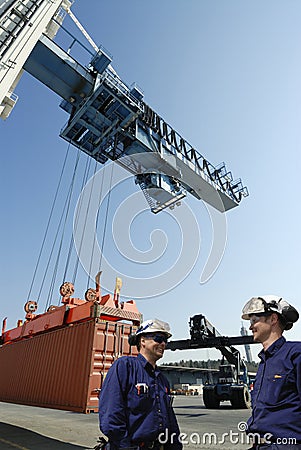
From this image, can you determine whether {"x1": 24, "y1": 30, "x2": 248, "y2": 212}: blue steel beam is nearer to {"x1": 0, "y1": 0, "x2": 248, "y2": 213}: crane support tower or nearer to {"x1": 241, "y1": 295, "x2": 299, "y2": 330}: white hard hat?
{"x1": 0, "y1": 0, "x2": 248, "y2": 213}: crane support tower

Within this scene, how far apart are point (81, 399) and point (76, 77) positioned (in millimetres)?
10503

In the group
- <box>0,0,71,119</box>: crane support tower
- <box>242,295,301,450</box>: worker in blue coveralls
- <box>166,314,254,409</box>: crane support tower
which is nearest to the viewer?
<box>242,295,301,450</box>: worker in blue coveralls

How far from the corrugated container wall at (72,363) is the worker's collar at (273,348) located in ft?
14.3

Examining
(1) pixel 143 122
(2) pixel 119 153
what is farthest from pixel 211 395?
(1) pixel 143 122

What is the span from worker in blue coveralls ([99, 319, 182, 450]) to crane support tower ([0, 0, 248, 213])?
20.3 ft

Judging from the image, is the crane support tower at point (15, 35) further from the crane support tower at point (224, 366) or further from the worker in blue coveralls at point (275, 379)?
the crane support tower at point (224, 366)

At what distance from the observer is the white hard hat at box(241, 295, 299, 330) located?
2127 millimetres

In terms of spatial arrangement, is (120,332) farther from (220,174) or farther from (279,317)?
(220,174)

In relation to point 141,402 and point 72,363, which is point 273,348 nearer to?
point 141,402

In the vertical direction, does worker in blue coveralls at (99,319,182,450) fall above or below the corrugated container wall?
below

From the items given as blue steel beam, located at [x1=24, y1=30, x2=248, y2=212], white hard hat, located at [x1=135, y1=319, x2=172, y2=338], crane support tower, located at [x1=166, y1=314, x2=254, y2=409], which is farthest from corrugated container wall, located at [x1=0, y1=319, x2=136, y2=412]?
crane support tower, located at [x1=166, y1=314, x2=254, y2=409]

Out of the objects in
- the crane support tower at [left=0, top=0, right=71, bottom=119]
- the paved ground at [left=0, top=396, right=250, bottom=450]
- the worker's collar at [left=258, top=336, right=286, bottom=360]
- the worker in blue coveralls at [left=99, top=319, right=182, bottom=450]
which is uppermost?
the crane support tower at [left=0, top=0, right=71, bottom=119]

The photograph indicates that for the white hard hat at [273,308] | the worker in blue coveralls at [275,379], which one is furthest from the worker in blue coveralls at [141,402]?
the white hard hat at [273,308]

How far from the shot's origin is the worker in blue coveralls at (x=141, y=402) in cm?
216
